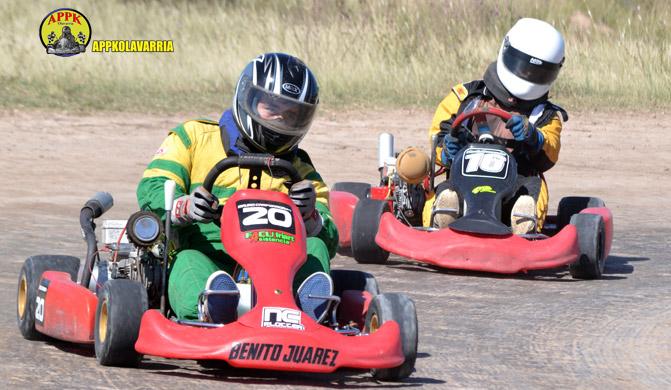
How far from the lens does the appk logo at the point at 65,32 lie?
19734 mm

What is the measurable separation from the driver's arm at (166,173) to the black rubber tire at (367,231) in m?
3.13

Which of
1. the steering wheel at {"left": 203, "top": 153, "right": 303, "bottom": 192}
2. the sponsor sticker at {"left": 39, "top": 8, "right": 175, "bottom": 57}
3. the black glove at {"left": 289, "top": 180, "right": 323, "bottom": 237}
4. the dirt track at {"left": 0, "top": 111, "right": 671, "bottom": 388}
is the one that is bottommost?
the dirt track at {"left": 0, "top": 111, "right": 671, "bottom": 388}

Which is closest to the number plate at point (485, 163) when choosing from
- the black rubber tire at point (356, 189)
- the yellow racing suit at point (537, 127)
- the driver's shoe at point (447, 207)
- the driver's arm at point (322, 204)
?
the driver's shoe at point (447, 207)

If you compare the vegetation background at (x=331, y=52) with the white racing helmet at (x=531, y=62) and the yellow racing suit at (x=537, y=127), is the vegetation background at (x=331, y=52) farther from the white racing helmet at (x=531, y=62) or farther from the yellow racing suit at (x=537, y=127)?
the white racing helmet at (x=531, y=62)

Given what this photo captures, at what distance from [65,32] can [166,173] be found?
14.3 meters

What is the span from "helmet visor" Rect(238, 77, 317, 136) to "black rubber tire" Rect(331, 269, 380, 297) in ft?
2.11

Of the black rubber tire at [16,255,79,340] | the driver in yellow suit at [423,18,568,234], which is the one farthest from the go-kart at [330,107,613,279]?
the black rubber tire at [16,255,79,340]

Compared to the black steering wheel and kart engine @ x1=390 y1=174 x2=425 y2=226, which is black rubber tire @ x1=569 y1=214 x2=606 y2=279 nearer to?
the black steering wheel

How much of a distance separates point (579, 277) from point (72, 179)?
19.1 ft

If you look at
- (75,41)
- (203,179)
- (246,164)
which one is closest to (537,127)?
(203,179)

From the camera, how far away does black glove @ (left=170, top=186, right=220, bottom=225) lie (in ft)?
21.1

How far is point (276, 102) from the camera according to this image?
22.5 ft

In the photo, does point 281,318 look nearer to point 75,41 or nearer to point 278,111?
point 278,111

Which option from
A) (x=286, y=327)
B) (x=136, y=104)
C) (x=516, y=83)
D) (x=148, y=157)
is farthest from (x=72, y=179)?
(x=286, y=327)
